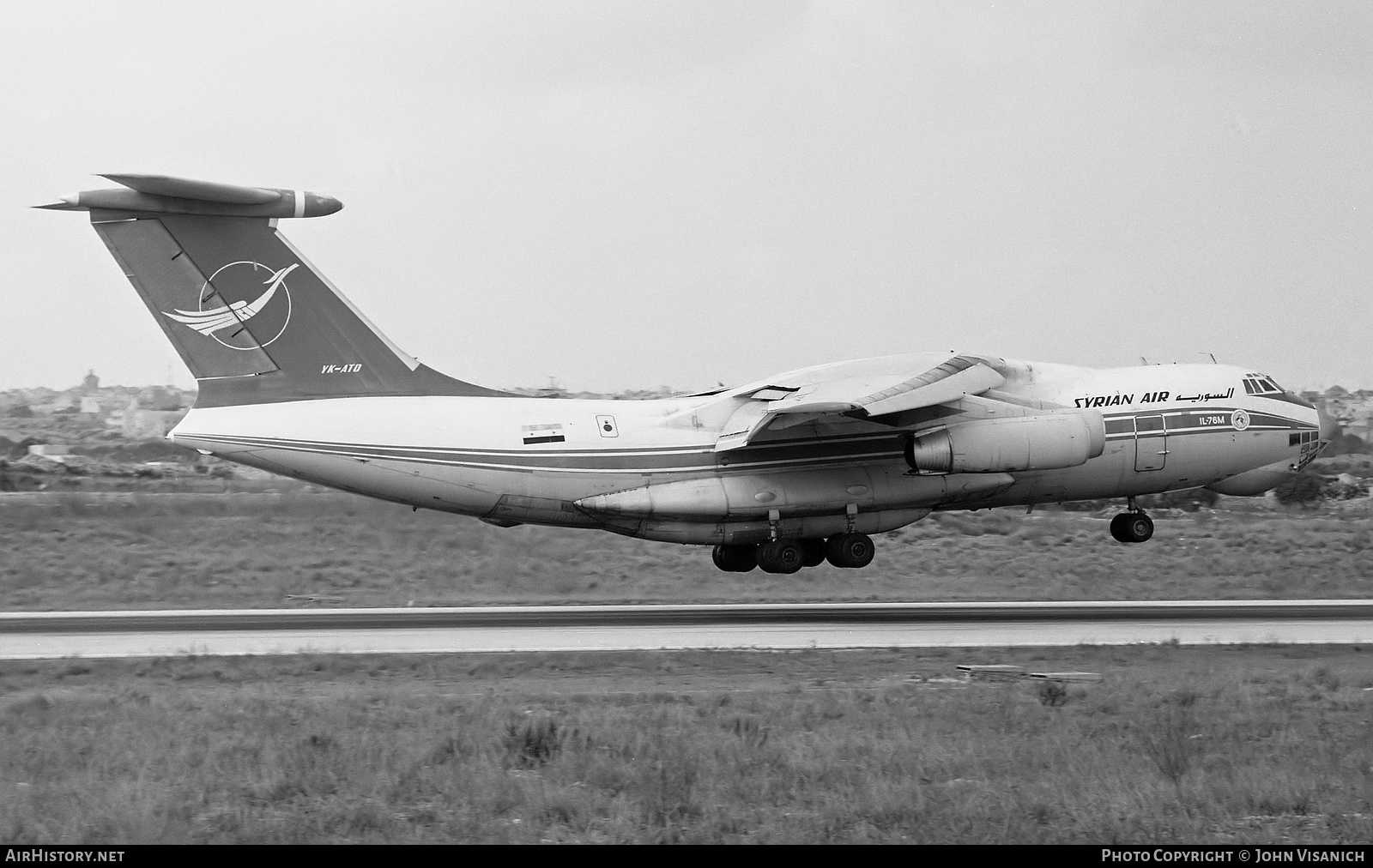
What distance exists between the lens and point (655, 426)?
17.0 meters

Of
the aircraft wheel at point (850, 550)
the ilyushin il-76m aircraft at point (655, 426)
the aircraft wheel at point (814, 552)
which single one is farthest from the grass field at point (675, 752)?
the aircraft wheel at point (814, 552)

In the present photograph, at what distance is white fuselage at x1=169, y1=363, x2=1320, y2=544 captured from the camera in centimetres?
1578

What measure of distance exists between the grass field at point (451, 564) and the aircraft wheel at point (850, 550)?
2115 millimetres

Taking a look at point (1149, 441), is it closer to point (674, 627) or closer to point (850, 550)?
point (850, 550)

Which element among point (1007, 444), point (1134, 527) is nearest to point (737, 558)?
point (1007, 444)

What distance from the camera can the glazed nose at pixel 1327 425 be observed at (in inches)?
766

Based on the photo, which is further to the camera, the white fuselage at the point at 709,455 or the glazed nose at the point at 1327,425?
the glazed nose at the point at 1327,425

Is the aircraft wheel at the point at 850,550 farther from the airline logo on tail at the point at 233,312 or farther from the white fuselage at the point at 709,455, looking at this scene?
the airline logo on tail at the point at 233,312

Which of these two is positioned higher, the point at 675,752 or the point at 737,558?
the point at 737,558

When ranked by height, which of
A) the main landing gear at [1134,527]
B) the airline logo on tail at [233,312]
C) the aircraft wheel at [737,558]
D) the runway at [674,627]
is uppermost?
the airline logo on tail at [233,312]

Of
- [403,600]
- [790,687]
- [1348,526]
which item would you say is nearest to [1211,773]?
[790,687]

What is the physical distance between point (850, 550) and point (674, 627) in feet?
9.13

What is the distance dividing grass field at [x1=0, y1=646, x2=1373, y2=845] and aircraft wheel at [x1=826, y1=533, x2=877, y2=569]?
13.9ft
